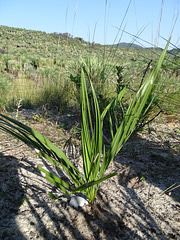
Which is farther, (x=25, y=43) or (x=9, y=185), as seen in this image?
(x=25, y=43)

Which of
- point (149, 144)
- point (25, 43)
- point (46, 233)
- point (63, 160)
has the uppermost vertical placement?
point (25, 43)

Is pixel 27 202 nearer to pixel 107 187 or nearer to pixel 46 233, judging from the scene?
pixel 46 233

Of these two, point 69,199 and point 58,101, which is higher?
point 58,101

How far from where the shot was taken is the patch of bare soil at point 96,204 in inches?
36.8

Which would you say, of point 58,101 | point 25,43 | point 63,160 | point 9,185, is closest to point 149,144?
point 63,160

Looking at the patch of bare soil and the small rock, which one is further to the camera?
the small rock

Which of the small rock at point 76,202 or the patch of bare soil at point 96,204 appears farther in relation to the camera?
the small rock at point 76,202

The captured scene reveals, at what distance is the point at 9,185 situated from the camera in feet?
3.85

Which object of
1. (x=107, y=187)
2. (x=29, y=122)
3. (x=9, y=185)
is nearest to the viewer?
(x=9, y=185)

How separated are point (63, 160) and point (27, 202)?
405mm

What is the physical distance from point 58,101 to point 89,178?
87.9 inches

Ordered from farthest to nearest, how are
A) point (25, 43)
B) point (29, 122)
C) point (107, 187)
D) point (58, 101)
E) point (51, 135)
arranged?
point (25, 43) → point (58, 101) → point (29, 122) → point (51, 135) → point (107, 187)

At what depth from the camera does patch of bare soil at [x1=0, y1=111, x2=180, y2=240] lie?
3.07 ft

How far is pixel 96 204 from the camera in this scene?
3.67 feet
